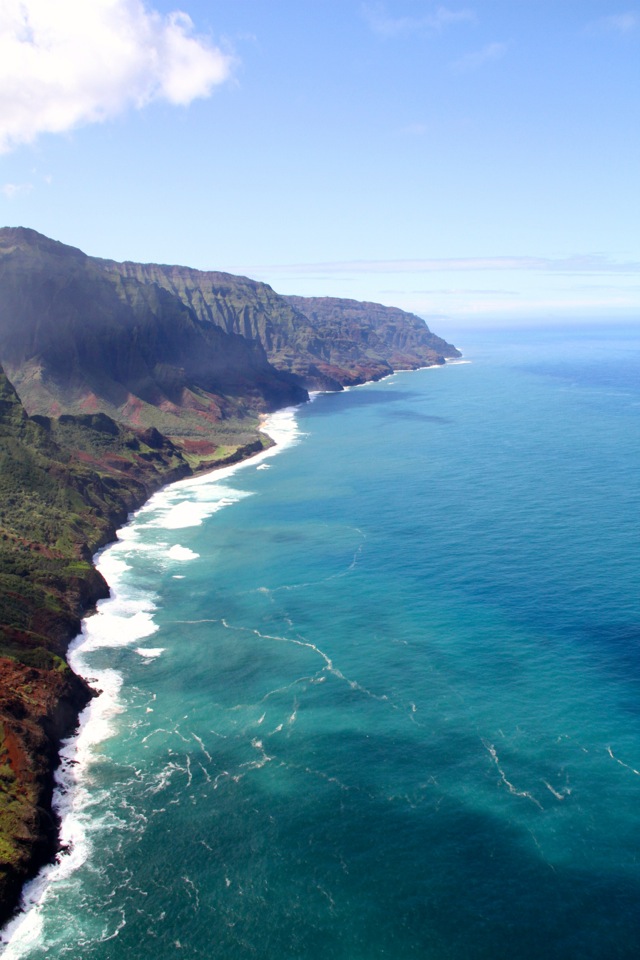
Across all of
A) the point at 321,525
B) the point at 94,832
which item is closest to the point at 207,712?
the point at 94,832

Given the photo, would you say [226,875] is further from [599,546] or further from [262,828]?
[599,546]

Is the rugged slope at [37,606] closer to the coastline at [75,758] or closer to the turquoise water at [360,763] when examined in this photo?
the coastline at [75,758]

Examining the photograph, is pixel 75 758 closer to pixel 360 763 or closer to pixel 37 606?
pixel 360 763

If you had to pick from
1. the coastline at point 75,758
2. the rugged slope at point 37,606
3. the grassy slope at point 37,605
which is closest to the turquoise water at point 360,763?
the coastline at point 75,758

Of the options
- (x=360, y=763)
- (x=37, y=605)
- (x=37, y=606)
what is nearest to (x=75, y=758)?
(x=360, y=763)

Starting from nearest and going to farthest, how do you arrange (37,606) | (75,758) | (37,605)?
(75,758) → (37,606) → (37,605)

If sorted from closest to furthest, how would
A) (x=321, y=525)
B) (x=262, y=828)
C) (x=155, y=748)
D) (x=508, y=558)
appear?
1. (x=262, y=828)
2. (x=155, y=748)
3. (x=508, y=558)
4. (x=321, y=525)

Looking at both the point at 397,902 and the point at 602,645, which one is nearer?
the point at 397,902

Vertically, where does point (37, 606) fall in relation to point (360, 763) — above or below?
above

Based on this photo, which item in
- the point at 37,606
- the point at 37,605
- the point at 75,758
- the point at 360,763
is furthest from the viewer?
the point at 37,605
